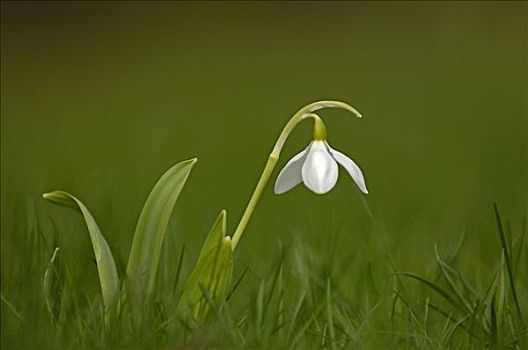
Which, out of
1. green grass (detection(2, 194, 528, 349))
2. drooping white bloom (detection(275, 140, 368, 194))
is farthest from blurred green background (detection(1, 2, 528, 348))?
drooping white bloom (detection(275, 140, 368, 194))

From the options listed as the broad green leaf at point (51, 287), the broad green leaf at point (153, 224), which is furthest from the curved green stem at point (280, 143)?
the broad green leaf at point (51, 287)

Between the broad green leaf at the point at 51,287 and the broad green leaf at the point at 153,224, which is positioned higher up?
the broad green leaf at the point at 153,224

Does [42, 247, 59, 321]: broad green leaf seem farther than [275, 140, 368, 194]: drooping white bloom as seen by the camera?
Yes

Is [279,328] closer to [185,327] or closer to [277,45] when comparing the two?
[185,327]

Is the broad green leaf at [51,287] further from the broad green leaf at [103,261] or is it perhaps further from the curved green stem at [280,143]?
the curved green stem at [280,143]

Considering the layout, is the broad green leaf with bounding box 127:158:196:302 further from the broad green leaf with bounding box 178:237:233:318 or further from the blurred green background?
the blurred green background

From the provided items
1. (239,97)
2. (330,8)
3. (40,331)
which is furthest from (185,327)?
(330,8)

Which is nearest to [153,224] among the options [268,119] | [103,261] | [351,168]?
[103,261]

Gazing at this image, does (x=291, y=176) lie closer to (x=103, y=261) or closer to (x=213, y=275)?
(x=213, y=275)
